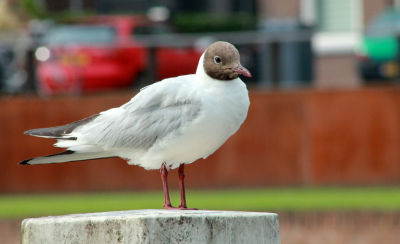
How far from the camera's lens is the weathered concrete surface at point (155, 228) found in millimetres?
4016

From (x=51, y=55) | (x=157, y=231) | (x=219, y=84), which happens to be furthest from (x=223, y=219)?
(x=51, y=55)

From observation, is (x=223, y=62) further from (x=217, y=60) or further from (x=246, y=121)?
(x=246, y=121)

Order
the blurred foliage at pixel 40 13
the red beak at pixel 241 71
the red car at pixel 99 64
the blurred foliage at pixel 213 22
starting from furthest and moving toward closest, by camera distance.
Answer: the blurred foliage at pixel 40 13, the blurred foliage at pixel 213 22, the red car at pixel 99 64, the red beak at pixel 241 71

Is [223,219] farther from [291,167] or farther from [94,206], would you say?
[291,167]

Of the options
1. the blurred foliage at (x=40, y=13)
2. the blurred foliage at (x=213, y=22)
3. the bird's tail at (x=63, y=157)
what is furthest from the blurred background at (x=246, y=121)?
the blurred foliage at (x=40, y=13)

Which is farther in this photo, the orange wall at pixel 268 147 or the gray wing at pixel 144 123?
the orange wall at pixel 268 147

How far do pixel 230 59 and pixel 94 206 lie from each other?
5.21 meters

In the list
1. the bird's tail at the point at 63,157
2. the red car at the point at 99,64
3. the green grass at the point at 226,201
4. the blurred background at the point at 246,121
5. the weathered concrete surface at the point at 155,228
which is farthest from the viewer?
the red car at the point at 99,64

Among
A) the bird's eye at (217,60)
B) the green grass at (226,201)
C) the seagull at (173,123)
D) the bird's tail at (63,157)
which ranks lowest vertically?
the green grass at (226,201)

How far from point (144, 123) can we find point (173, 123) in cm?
21

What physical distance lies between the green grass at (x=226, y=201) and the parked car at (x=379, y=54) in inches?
75.1

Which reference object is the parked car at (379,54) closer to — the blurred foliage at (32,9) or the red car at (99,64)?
the red car at (99,64)

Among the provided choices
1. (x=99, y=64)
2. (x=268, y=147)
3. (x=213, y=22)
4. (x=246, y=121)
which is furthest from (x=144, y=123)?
(x=213, y=22)

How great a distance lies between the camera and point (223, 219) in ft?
13.6
